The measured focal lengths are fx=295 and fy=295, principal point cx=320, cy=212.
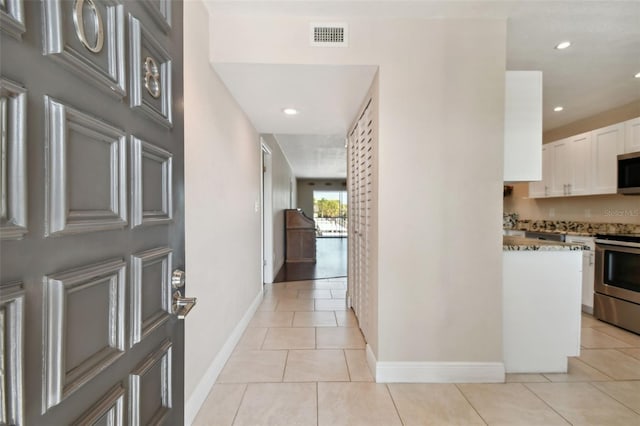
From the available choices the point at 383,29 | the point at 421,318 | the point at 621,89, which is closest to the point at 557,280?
the point at 421,318

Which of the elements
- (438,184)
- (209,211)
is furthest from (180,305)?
(438,184)

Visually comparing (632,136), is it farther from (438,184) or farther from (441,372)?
(441,372)

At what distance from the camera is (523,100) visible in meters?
2.10

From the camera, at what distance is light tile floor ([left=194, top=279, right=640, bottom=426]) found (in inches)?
64.2

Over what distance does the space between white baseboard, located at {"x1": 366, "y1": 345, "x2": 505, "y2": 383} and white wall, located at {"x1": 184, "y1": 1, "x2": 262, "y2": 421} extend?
3.78 ft

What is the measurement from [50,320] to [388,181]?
5.70 ft

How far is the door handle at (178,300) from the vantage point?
86 centimetres

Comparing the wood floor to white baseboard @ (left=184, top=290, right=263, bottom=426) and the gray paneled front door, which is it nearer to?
white baseboard @ (left=184, top=290, right=263, bottom=426)

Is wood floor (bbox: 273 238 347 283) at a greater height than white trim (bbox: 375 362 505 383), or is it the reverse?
white trim (bbox: 375 362 505 383)

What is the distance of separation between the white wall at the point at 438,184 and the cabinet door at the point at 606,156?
243 cm

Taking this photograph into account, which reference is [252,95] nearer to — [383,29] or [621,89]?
[383,29]

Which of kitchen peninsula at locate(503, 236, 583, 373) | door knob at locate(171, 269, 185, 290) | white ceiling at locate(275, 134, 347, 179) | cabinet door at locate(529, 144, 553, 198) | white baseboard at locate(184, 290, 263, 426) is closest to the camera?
door knob at locate(171, 269, 185, 290)

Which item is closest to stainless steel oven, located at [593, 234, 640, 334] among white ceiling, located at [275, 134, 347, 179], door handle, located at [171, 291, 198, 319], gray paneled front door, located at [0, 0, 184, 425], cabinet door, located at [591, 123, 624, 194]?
cabinet door, located at [591, 123, 624, 194]

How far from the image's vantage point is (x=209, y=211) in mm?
1885
